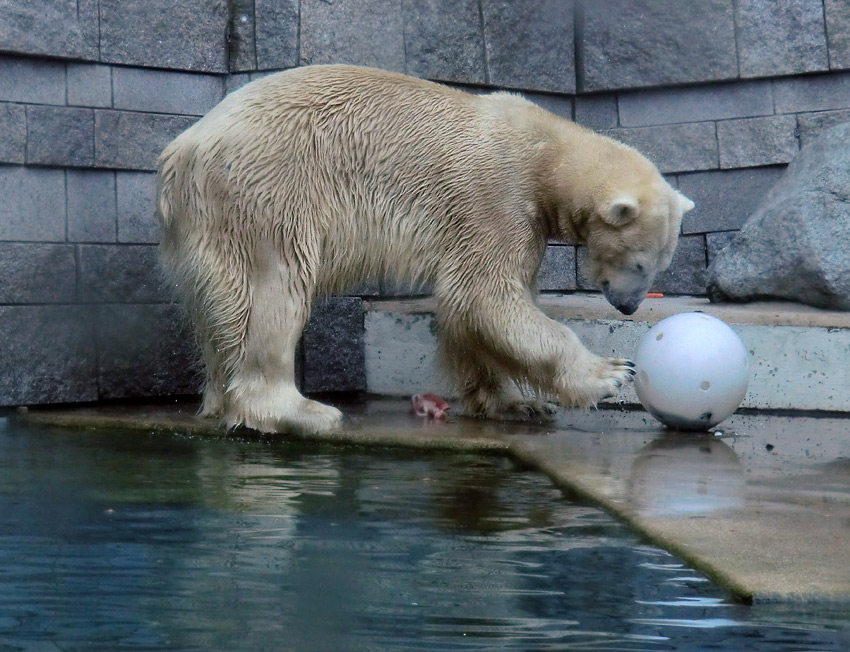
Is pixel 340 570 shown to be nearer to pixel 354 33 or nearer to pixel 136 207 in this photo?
pixel 136 207

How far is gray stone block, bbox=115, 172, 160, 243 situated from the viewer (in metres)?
5.85

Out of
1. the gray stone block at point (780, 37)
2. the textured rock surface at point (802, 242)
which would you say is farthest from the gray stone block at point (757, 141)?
the textured rock surface at point (802, 242)

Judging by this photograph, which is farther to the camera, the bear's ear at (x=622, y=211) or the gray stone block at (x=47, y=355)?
the gray stone block at (x=47, y=355)

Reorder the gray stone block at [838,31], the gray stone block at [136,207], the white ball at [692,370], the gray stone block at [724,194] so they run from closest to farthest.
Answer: the white ball at [692,370], the gray stone block at [136,207], the gray stone block at [838,31], the gray stone block at [724,194]

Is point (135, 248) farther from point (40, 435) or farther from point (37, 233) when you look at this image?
point (40, 435)

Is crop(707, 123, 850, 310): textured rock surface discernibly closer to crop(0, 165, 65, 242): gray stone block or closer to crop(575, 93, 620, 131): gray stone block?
crop(575, 93, 620, 131): gray stone block

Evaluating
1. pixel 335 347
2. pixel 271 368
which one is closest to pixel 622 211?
pixel 271 368

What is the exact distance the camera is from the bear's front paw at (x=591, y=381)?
4.81 metres

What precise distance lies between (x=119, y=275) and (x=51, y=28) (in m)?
1.21

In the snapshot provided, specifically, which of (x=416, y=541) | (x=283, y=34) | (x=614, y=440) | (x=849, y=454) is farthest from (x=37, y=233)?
(x=849, y=454)

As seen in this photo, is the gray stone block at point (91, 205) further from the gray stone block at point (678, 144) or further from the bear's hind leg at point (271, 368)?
the gray stone block at point (678, 144)

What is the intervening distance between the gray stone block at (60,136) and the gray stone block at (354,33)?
3.87ft

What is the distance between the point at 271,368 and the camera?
4770 millimetres

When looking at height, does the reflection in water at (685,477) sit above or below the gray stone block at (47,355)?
below
